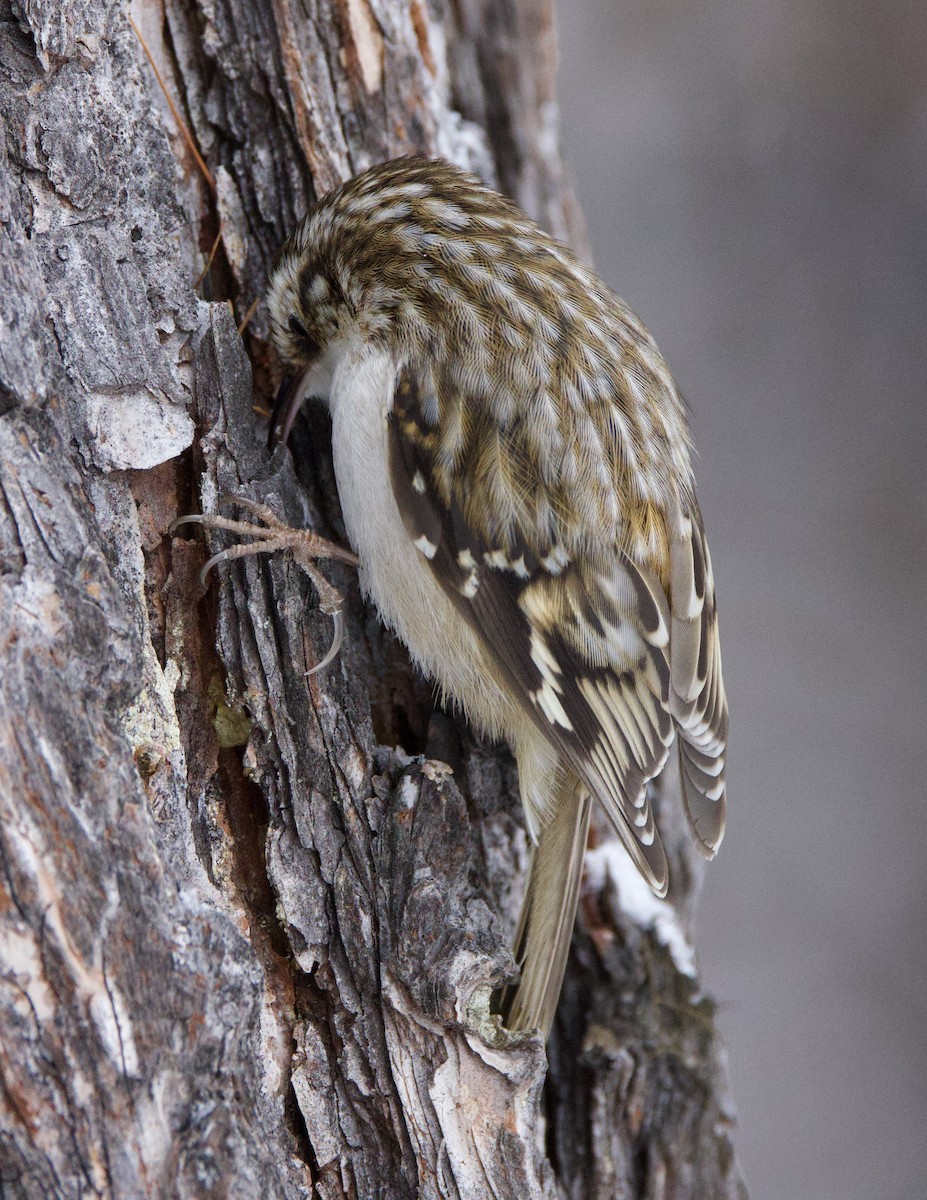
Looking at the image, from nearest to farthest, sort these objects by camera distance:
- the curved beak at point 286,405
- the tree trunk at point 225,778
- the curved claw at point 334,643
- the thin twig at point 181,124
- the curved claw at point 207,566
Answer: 1. the tree trunk at point 225,778
2. the curved claw at point 207,566
3. the curved claw at point 334,643
4. the thin twig at point 181,124
5. the curved beak at point 286,405

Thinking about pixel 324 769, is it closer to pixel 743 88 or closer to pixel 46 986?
pixel 46 986

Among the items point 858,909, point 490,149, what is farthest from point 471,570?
point 858,909

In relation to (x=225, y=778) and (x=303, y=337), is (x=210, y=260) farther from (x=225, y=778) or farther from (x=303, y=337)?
(x=225, y=778)

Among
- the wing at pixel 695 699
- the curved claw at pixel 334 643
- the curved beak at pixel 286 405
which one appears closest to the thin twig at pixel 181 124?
the curved beak at pixel 286 405

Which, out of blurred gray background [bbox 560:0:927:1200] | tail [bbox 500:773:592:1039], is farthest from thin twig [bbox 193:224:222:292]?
blurred gray background [bbox 560:0:927:1200]

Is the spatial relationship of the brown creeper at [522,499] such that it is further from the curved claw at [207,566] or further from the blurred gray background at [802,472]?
the blurred gray background at [802,472]
